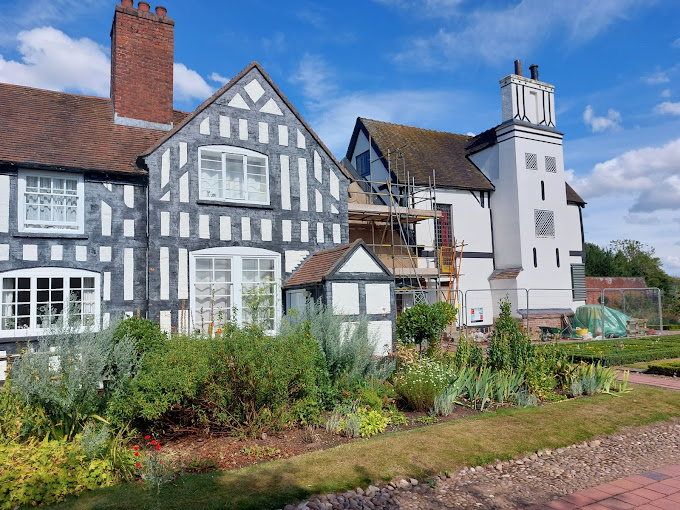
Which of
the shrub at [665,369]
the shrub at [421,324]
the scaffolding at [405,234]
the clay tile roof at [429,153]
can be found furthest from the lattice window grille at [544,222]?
the shrub at [421,324]

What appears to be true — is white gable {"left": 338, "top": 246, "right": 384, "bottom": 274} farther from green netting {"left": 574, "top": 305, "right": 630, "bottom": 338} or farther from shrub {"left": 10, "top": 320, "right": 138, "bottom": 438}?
green netting {"left": 574, "top": 305, "right": 630, "bottom": 338}

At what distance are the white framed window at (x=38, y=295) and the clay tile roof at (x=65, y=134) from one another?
8.02ft

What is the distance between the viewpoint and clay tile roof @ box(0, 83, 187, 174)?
38.2 feet

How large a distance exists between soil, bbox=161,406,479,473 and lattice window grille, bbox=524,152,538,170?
703 inches

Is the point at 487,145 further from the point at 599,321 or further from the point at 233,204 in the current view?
the point at 233,204

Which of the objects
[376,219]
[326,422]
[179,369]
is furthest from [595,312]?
[179,369]

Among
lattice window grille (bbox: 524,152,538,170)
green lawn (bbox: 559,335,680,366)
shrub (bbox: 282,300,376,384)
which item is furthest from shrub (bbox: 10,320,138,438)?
lattice window grille (bbox: 524,152,538,170)

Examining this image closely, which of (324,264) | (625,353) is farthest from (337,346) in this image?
(625,353)

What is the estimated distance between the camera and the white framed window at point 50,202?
37.4 ft

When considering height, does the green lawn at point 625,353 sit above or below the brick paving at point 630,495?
above

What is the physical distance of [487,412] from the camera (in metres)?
8.09

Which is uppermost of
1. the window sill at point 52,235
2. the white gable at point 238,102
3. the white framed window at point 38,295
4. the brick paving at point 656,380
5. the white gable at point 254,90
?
the white gable at point 254,90

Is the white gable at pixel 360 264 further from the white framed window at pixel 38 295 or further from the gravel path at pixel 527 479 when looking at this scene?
the gravel path at pixel 527 479

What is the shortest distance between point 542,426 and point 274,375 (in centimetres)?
393
